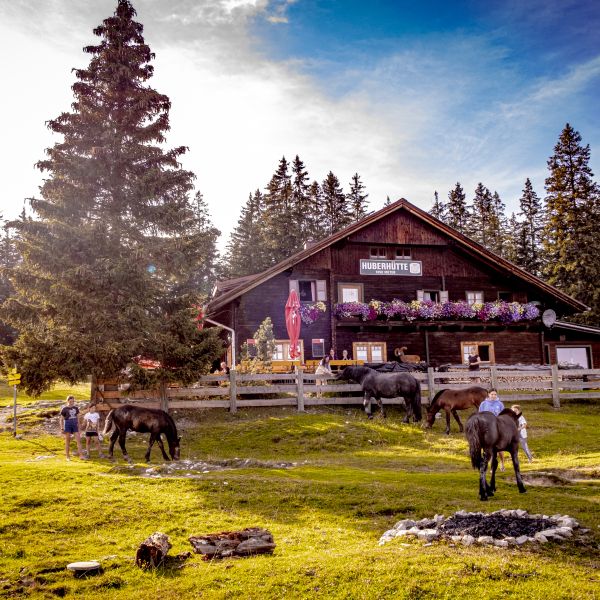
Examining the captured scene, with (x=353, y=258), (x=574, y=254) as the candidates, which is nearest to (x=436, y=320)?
(x=353, y=258)

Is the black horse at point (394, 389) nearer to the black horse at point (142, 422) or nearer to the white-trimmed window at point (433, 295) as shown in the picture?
the black horse at point (142, 422)

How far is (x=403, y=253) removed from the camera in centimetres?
3762

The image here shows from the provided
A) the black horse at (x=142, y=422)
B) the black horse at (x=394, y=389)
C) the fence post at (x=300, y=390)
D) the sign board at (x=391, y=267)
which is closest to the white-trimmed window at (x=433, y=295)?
the sign board at (x=391, y=267)

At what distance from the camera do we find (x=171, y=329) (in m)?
23.2

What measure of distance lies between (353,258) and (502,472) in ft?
72.0

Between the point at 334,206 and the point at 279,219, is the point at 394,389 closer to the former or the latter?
the point at 279,219

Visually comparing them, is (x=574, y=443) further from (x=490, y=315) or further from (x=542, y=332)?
(x=542, y=332)

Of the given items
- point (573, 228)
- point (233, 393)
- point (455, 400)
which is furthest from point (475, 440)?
point (573, 228)

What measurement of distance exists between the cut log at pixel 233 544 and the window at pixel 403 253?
29.5 metres

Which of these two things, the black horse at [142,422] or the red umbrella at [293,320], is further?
the red umbrella at [293,320]

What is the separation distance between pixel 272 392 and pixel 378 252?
15.6 m

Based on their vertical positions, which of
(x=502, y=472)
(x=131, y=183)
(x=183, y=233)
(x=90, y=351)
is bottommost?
(x=502, y=472)

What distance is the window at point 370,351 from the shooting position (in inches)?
1379

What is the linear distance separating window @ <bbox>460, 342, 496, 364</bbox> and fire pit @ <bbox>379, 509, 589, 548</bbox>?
2704 cm
